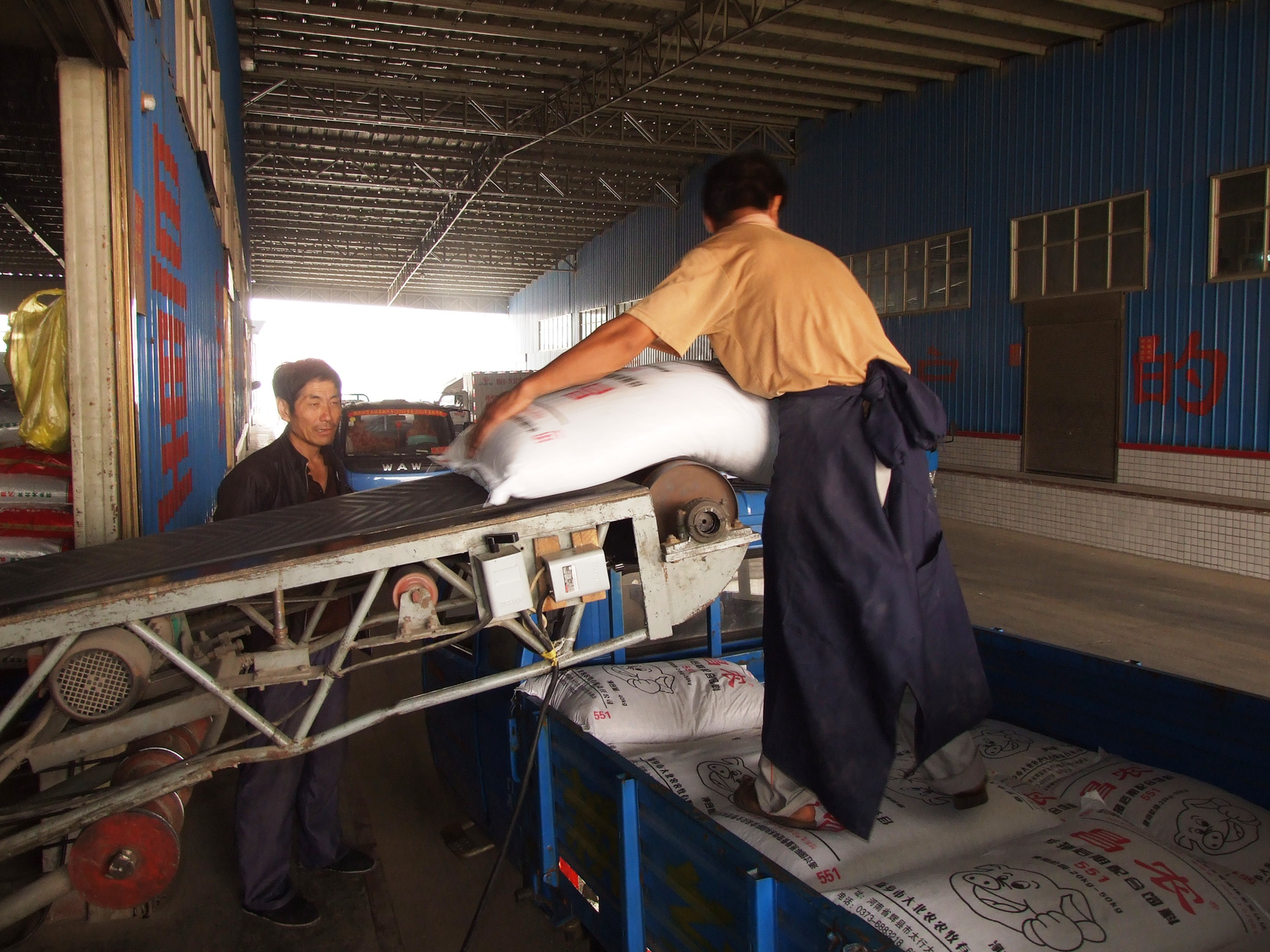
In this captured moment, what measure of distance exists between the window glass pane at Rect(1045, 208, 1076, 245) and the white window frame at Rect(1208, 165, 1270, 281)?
5.37 ft

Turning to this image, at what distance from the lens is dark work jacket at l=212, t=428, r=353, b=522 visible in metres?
3.19

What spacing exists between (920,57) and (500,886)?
37.4 feet

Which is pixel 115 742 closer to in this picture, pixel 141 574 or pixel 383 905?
pixel 141 574

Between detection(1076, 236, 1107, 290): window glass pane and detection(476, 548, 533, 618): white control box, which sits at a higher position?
detection(1076, 236, 1107, 290): window glass pane

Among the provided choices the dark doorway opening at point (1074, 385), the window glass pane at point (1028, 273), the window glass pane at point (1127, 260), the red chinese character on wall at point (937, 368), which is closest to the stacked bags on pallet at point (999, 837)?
the dark doorway opening at point (1074, 385)

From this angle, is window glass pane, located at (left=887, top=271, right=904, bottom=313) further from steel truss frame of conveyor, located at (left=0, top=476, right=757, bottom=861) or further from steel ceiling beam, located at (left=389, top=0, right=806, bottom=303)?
steel truss frame of conveyor, located at (left=0, top=476, right=757, bottom=861)

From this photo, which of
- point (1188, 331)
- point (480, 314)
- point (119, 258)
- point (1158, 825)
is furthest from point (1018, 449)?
point (480, 314)

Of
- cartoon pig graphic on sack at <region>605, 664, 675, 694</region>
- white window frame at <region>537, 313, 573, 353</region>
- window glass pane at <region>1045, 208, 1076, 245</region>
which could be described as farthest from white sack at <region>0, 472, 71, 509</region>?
white window frame at <region>537, 313, 573, 353</region>

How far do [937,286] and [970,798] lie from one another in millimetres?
10848

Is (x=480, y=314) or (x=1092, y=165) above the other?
(x=480, y=314)

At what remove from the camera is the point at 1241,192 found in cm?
830

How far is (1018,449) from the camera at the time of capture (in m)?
10.9

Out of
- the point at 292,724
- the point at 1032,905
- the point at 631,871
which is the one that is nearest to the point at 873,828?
the point at 1032,905

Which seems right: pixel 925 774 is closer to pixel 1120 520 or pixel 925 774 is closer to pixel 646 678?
pixel 646 678
